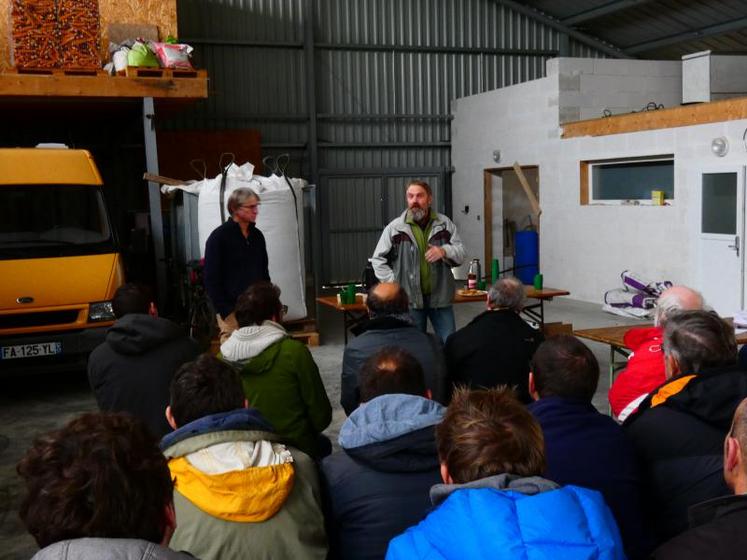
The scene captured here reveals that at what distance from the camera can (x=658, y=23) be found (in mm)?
13633

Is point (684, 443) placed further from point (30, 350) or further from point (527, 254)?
point (527, 254)

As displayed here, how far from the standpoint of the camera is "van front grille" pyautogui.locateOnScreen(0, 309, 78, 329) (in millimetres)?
6156

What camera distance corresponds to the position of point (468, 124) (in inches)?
541

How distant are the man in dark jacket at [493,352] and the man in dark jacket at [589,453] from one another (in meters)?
1.22

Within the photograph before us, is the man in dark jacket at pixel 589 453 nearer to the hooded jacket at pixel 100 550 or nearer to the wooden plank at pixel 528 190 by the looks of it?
the hooded jacket at pixel 100 550

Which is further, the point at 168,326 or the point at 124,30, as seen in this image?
the point at 124,30

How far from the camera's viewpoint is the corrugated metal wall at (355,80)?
13008 millimetres

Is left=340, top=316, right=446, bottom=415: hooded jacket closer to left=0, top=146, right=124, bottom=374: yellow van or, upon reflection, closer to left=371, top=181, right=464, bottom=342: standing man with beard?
left=371, top=181, right=464, bottom=342: standing man with beard

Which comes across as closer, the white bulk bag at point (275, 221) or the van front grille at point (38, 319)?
the van front grille at point (38, 319)

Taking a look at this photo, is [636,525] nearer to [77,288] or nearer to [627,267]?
[77,288]

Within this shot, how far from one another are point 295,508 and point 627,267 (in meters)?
8.94

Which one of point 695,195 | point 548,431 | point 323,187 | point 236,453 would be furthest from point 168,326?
point 323,187

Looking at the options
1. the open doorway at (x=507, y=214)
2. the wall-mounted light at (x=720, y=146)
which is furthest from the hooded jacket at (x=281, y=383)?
the open doorway at (x=507, y=214)

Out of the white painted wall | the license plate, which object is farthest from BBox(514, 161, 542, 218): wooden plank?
the license plate
